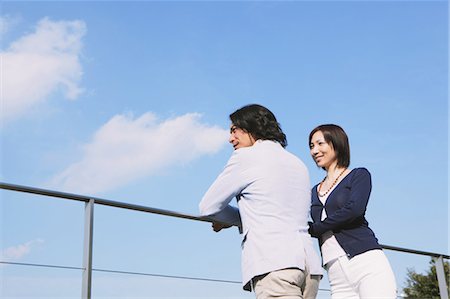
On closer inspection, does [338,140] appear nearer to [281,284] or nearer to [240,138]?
[240,138]

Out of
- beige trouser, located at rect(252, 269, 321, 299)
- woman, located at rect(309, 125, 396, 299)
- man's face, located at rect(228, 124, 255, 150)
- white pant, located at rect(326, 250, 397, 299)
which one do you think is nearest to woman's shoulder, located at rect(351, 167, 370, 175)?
woman, located at rect(309, 125, 396, 299)

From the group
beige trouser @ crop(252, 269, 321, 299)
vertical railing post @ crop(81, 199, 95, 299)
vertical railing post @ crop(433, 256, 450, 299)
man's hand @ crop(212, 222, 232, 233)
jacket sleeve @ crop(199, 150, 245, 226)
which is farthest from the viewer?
vertical railing post @ crop(433, 256, 450, 299)

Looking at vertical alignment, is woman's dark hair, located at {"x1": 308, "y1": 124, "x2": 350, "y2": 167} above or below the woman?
above

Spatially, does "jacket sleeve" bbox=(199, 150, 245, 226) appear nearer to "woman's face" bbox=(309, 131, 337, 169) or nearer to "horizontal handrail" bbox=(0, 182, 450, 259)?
"horizontal handrail" bbox=(0, 182, 450, 259)

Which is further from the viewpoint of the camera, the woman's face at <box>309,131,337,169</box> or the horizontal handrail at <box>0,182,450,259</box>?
the horizontal handrail at <box>0,182,450,259</box>

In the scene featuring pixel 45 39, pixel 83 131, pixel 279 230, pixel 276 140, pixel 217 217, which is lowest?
pixel 279 230

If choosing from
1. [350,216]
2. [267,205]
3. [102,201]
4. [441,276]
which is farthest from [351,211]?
[441,276]

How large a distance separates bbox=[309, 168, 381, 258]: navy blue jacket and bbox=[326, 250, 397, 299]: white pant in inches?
1.3

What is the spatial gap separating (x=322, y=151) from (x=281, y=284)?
692mm

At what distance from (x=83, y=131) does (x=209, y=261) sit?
7273 millimetres

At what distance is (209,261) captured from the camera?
360cm

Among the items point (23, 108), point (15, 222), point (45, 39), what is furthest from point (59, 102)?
point (15, 222)

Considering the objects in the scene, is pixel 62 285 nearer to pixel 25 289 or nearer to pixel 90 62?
pixel 25 289

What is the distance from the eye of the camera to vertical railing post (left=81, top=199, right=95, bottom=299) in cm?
291
